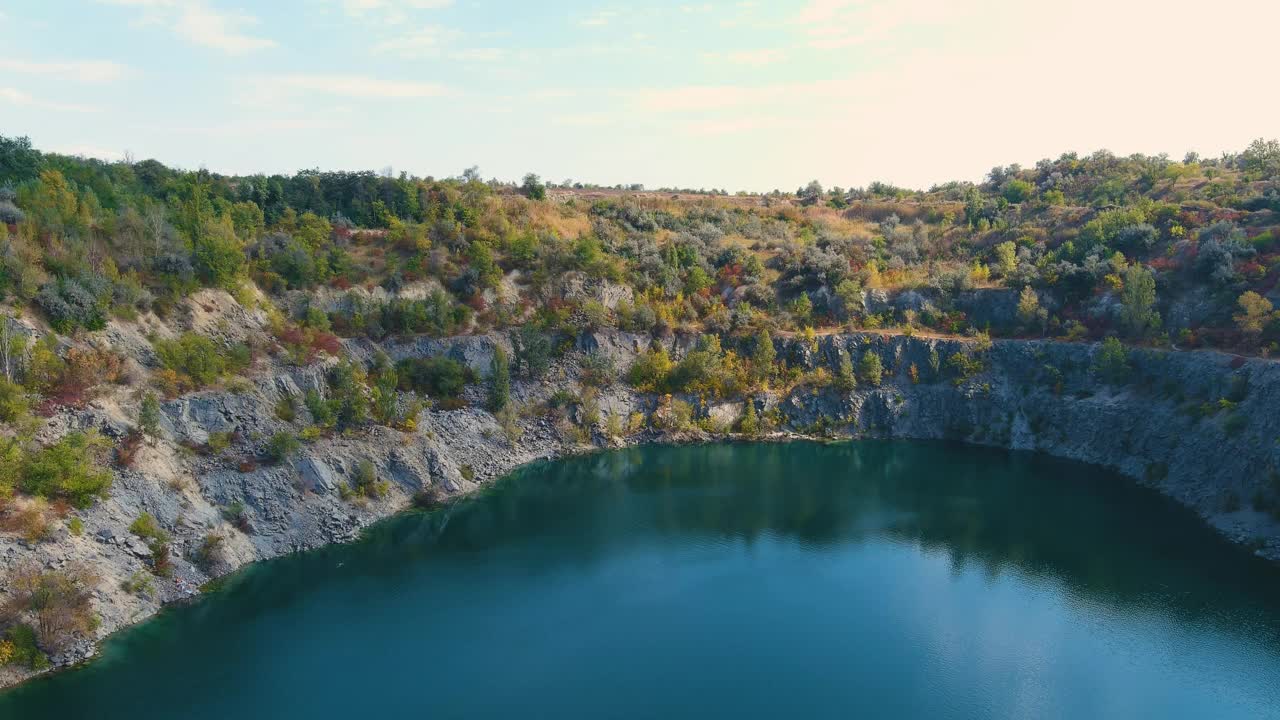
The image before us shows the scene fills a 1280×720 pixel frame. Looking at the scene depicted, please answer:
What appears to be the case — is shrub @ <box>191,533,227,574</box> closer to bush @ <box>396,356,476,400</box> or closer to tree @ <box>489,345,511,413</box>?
bush @ <box>396,356,476,400</box>

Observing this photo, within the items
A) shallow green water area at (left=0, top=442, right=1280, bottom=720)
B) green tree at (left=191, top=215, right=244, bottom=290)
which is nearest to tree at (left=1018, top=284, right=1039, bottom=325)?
shallow green water area at (left=0, top=442, right=1280, bottom=720)

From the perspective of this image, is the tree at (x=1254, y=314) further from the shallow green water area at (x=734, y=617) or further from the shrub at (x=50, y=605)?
the shrub at (x=50, y=605)

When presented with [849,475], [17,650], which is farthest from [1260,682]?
[17,650]

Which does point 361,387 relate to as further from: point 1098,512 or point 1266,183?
point 1266,183

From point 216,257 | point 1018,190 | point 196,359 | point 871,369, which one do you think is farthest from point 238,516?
point 1018,190

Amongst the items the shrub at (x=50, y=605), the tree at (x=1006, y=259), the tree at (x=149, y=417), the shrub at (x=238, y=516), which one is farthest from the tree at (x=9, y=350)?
the tree at (x=1006, y=259)

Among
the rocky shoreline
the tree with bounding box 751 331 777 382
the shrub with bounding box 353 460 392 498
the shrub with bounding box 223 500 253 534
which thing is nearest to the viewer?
the rocky shoreline
